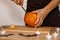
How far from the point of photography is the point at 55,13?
1.34 m

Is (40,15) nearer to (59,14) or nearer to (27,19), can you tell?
(27,19)

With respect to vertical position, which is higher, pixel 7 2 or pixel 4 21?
pixel 7 2

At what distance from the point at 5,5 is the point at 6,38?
0.69 meters

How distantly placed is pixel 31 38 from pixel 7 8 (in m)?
0.72

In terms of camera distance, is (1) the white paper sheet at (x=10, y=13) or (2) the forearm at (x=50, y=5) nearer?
(2) the forearm at (x=50, y=5)

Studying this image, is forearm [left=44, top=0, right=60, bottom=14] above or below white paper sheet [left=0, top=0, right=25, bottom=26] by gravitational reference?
above

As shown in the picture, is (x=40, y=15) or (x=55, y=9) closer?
(x=40, y=15)

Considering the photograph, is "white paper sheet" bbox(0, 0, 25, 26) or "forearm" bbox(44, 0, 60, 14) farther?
"white paper sheet" bbox(0, 0, 25, 26)

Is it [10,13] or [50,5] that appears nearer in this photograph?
[50,5]

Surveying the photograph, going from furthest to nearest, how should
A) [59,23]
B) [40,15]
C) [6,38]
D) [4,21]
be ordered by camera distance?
[4,21] → [59,23] → [40,15] → [6,38]

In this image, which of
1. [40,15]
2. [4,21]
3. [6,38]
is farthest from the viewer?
[4,21]

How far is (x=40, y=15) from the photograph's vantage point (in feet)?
3.71

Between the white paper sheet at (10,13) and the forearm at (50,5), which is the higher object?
the forearm at (50,5)

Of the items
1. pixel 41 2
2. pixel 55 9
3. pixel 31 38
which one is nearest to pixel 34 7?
pixel 41 2
